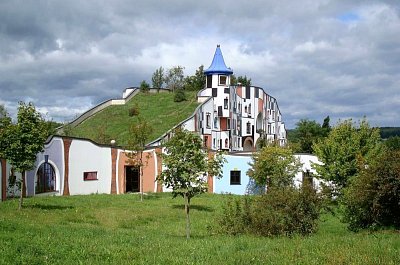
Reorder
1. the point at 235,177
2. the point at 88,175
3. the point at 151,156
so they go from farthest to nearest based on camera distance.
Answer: the point at 235,177, the point at 151,156, the point at 88,175

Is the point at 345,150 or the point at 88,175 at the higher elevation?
the point at 345,150

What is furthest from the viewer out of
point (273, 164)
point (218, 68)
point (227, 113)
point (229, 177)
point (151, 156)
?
point (218, 68)

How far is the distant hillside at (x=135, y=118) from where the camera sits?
179 ft

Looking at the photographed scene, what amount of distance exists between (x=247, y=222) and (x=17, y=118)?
42.0ft

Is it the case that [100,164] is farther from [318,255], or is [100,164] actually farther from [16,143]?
[318,255]

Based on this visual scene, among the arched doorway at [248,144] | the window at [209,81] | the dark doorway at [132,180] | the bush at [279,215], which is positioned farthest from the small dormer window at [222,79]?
the bush at [279,215]

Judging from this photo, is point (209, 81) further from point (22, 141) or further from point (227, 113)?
point (22, 141)

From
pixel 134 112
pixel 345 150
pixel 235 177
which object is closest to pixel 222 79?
pixel 134 112

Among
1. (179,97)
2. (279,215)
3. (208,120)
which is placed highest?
(179,97)

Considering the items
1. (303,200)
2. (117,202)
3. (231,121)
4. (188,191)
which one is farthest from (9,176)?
(231,121)

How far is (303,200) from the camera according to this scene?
15508mm

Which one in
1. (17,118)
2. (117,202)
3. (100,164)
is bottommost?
(117,202)

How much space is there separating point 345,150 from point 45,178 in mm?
21556

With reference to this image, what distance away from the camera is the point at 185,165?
15516 millimetres
